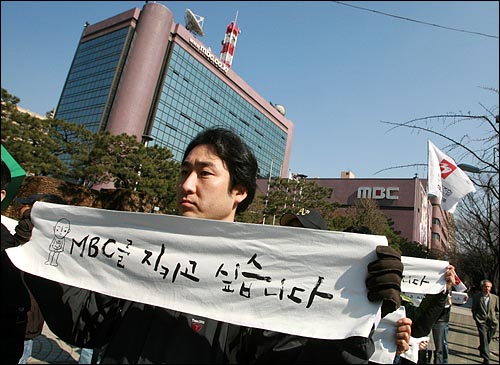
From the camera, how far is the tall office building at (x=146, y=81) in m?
34.8

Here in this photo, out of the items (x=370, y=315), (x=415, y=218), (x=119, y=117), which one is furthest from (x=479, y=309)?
(x=415, y=218)

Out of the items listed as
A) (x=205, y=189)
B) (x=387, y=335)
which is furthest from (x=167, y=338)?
(x=387, y=335)

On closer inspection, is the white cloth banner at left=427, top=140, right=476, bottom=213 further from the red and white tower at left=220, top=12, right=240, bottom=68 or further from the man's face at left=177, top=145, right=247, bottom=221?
the red and white tower at left=220, top=12, right=240, bottom=68

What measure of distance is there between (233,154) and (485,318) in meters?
8.10

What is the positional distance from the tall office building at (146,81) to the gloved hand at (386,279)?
3119 cm

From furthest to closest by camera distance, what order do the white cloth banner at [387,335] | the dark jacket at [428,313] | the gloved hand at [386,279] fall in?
the dark jacket at [428,313], the white cloth banner at [387,335], the gloved hand at [386,279]

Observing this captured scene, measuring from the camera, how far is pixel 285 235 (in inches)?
56.7

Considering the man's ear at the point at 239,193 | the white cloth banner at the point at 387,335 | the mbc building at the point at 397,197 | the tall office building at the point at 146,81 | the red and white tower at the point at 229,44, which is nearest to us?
the white cloth banner at the point at 387,335

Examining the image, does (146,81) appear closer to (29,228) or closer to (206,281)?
(29,228)

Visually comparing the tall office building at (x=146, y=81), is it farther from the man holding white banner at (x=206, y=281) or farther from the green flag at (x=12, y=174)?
the man holding white banner at (x=206, y=281)

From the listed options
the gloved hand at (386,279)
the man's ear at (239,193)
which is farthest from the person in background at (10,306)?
the gloved hand at (386,279)

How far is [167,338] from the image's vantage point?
1.22m

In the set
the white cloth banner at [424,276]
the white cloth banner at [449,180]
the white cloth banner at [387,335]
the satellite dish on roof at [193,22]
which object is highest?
the satellite dish on roof at [193,22]

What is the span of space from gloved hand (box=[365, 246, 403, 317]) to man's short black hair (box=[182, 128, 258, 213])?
0.71 metres
